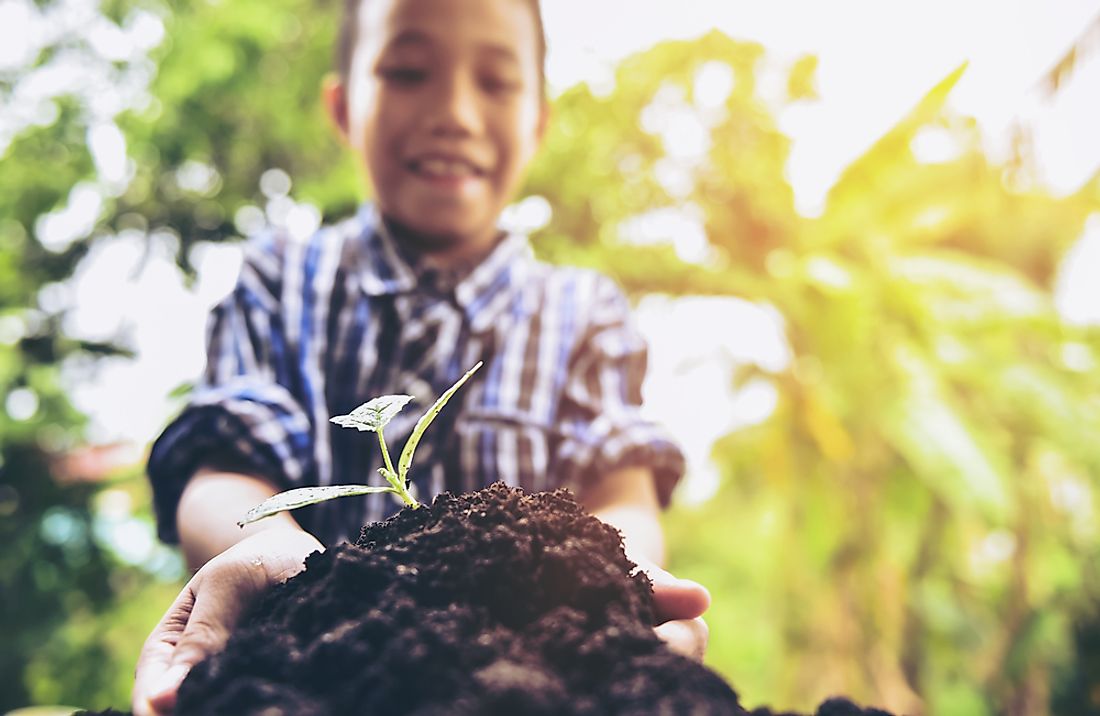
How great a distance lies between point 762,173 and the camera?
2385 mm

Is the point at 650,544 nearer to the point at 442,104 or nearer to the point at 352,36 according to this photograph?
the point at 442,104

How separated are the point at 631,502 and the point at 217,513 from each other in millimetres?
365

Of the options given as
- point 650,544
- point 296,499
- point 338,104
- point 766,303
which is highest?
point 338,104

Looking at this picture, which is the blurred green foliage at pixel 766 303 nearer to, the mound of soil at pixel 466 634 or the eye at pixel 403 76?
the eye at pixel 403 76

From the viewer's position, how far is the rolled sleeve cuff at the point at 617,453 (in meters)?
0.81

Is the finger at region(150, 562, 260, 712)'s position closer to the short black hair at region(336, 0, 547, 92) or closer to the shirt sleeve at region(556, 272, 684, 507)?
the shirt sleeve at region(556, 272, 684, 507)

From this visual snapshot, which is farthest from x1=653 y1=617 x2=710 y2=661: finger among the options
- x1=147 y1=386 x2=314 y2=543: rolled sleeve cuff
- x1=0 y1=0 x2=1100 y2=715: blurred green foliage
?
x1=0 y1=0 x2=1100 y2=715: blurred green foliage

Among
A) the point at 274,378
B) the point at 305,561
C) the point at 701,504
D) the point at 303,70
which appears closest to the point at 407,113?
the point at 274,378

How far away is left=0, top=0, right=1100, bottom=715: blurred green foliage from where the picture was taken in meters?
1.94

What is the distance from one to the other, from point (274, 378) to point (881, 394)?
1.67m

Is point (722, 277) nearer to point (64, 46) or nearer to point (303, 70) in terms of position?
point (303, 70)

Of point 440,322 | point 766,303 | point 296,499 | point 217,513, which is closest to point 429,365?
point 440,322

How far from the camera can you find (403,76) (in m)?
0.83

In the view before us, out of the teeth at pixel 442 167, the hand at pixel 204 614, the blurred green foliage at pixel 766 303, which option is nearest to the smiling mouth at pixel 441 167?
the teeth at pixel 442 167
